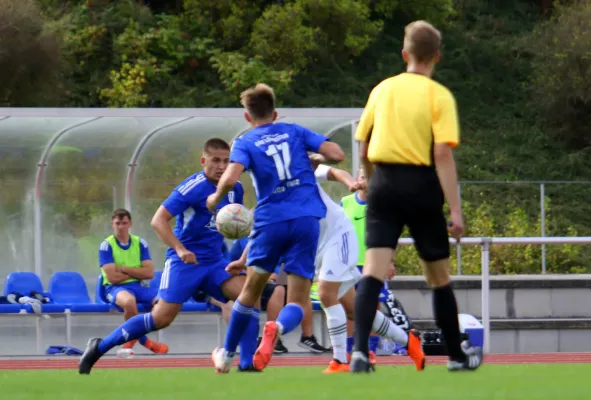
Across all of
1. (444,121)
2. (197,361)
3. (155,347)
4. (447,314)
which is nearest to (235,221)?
(447,314)

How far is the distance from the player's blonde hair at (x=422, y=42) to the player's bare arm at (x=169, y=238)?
2.61 meters

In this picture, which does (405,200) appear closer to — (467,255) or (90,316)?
(90,316)

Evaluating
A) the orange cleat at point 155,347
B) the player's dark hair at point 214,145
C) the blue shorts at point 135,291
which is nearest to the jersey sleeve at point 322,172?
the player's dark hair at point 214,145

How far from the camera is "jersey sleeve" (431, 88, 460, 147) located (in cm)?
790

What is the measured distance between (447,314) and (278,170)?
152 cm

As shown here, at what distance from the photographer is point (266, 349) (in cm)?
906

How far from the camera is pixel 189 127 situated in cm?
1811

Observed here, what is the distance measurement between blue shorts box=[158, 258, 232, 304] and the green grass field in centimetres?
119

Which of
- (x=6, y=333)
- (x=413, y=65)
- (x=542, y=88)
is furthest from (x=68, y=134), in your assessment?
(x=542, y=88)

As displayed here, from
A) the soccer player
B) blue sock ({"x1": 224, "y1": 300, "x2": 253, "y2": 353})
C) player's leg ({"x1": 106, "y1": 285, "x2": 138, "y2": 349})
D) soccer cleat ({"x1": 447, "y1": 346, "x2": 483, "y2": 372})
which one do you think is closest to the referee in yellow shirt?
soccer cleat ({"x1": 447, "y1": 346, "x2": 483, "y2": 372})

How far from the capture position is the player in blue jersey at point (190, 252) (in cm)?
1017

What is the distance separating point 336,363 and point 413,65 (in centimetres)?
234

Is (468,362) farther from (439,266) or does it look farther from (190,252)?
(190,252)

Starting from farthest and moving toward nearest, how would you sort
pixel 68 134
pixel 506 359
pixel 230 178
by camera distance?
pixel 68 134 → pixel 506 359 → pixel 230 178
